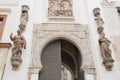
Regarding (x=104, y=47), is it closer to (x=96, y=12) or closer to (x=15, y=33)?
(x=96, y=12)

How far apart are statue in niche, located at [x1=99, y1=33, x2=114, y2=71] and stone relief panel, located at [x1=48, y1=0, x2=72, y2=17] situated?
2.27 m

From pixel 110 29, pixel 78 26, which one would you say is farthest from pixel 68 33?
pixel 110 29

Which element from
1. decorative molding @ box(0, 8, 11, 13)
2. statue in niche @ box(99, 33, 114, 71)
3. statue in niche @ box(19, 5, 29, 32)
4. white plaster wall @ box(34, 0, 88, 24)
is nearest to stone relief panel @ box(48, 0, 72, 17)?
white plaster wall @ box(34, 0, 88, 24)

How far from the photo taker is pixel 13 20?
27.7ft

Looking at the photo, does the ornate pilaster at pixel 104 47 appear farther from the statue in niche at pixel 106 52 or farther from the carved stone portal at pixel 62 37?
the carved stone portal at pixel 62 37

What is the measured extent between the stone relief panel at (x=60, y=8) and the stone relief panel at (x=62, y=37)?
71cm

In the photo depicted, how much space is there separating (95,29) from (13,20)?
149 inches

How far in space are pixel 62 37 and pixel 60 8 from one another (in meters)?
1.84

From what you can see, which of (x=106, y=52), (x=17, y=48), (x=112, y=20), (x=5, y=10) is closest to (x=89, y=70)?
(x=106, y=52)

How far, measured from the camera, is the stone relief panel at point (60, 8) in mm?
8852

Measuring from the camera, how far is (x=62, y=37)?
796 centimetres

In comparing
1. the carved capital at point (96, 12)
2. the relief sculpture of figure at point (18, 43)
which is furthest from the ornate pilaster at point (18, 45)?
the carved capital at point (96, 12)

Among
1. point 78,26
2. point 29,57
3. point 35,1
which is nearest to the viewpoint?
point 29,57

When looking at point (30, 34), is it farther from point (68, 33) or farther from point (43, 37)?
point (68, 33)
